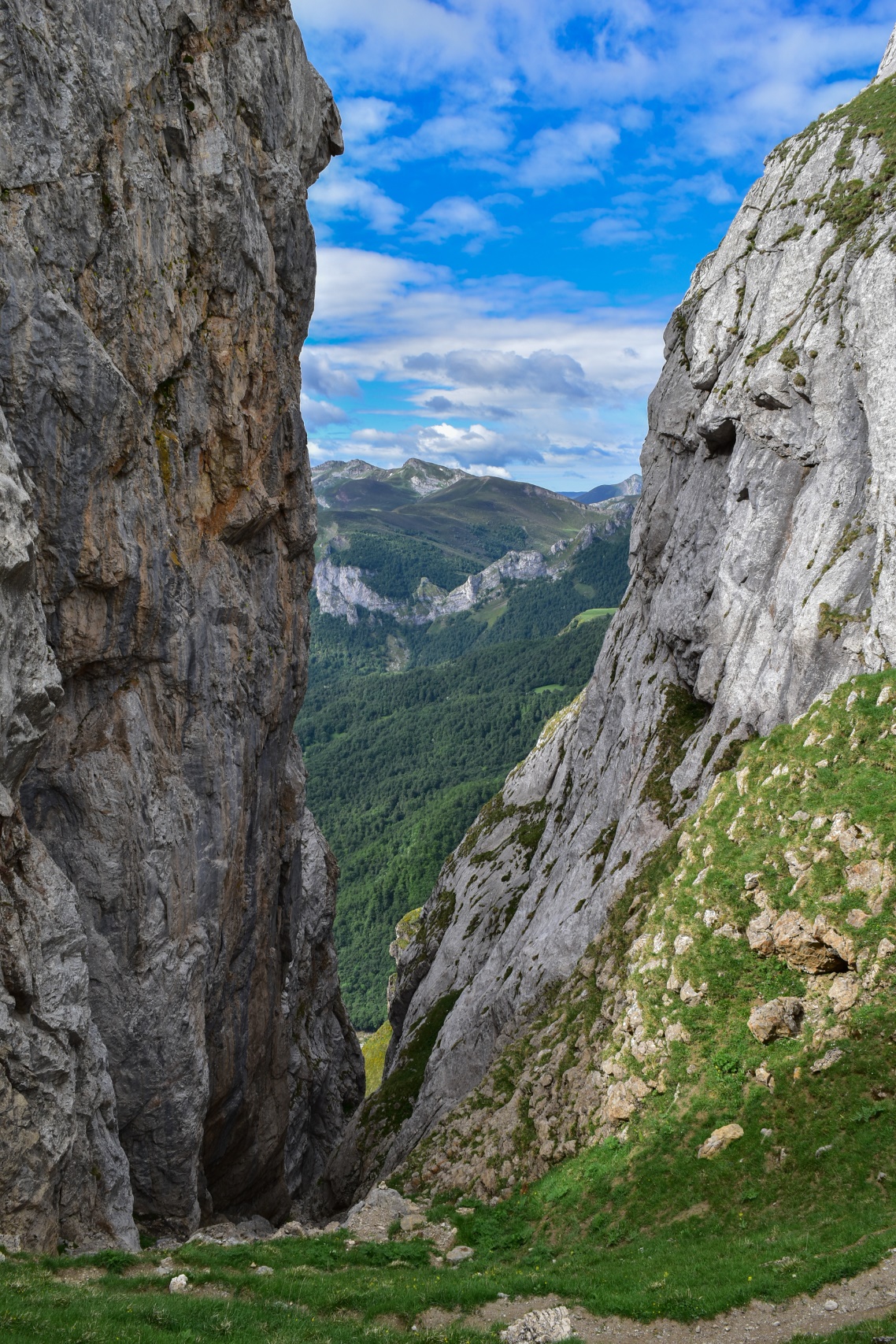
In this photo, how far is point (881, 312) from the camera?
1321 inches

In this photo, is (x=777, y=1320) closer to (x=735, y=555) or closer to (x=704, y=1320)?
(x=704, y=1320)

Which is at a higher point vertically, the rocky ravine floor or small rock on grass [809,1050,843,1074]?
small rock on grass [809,1050,843,1074]

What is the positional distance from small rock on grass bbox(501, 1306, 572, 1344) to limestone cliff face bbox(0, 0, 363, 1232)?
17923 millimetres

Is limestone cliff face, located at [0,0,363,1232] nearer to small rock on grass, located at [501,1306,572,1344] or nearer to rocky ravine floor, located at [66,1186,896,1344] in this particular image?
rocky ravine floor, located at [66,1186,896,1344]

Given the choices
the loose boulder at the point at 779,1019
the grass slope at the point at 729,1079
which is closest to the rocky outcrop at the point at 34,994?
the grass slope at the point at 729,1079

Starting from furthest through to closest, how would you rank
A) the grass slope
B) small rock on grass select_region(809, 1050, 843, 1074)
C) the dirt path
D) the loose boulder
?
the loose boulder → small rock on grass select_region(809, 1050, 843, 1074) → the grass slope → the dirt path

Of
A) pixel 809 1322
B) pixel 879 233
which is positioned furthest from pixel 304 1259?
pixel 879 233

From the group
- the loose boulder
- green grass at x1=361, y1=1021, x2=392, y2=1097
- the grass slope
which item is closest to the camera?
the grass slope

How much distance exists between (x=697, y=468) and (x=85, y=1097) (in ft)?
140

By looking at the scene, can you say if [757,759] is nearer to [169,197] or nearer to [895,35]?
[169,197]

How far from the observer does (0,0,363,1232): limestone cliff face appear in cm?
2445

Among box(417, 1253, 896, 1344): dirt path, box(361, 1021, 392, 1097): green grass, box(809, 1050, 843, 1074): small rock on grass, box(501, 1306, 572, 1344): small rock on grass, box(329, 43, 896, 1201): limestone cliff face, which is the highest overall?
box(329, 43, 896, 1201): limestone cliff face

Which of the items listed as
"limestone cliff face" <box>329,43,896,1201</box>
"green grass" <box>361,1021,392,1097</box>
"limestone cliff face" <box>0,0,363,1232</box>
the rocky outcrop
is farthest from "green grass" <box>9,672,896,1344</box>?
"green grass" <box>361,1021,392,1097</box>

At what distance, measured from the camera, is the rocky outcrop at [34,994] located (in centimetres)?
2052
